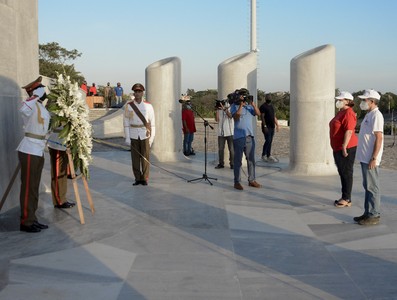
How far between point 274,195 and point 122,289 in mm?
5095

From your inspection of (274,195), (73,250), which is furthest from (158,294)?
(274,195)

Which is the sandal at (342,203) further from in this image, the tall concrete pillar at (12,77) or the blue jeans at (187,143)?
the blue jeans at (187,143)

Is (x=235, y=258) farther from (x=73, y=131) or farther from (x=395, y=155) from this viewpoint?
(x=395, y=155)

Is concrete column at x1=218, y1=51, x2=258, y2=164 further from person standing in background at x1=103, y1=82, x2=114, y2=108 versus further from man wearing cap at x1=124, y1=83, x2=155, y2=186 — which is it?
person standing in background at x1=103, y1=82, x2=114, y2=108

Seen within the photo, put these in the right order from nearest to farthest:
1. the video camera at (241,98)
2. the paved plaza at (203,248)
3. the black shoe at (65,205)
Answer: the paved plaza at (203,248), the black shoe at (65,205), the video camera at (241,98)

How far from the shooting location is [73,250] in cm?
575

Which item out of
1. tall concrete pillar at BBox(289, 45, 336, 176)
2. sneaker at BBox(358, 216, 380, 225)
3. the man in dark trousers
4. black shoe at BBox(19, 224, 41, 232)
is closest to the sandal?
sneaker at BBox(358, 216, 380, 225)

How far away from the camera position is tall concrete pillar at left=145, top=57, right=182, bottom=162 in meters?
14.2

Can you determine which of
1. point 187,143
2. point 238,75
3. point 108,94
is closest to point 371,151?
point 238,75

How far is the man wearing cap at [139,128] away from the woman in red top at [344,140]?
11.9ft

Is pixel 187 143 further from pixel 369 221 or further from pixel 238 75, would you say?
pixel 369 221

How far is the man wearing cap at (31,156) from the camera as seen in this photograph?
6578mm

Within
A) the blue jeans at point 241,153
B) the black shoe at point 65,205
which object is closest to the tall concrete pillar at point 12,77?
the black shoe at point 65,205

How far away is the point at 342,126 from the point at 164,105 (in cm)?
699
